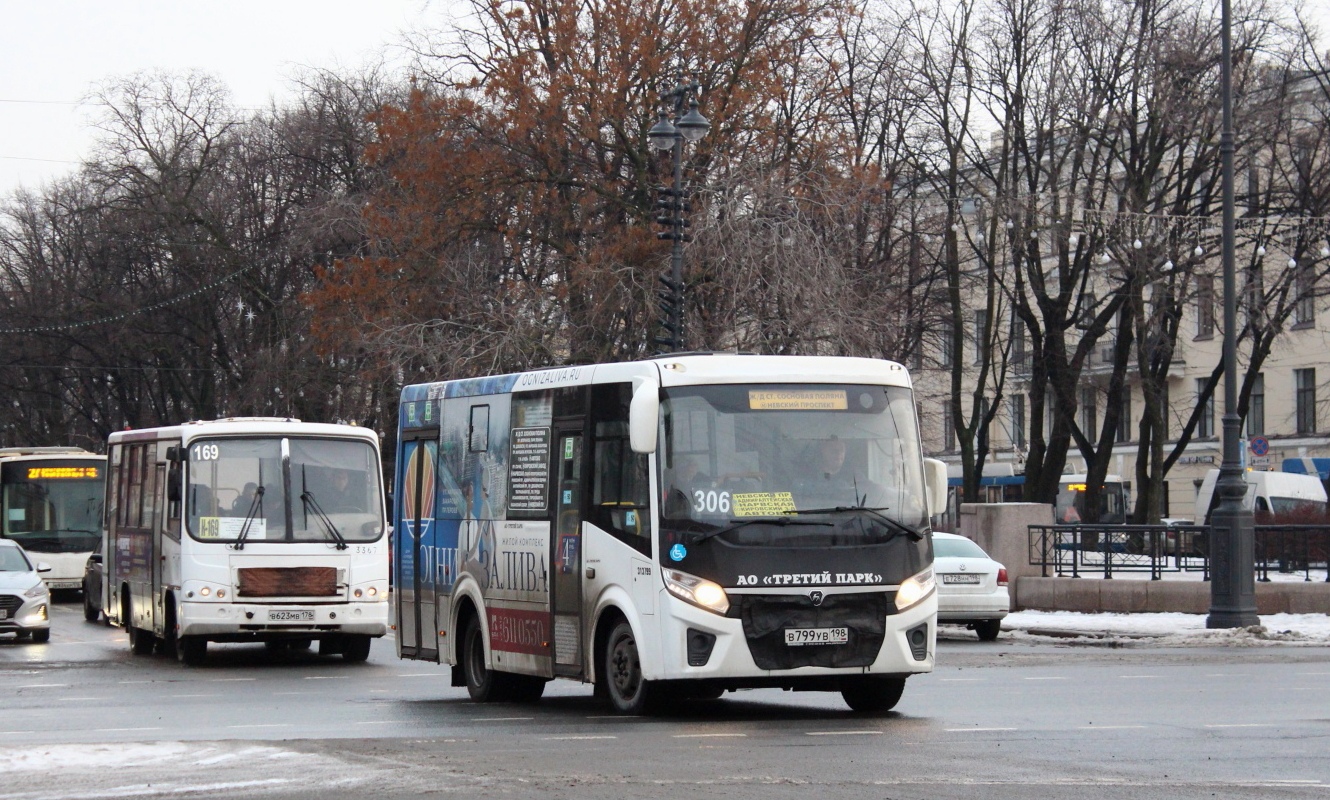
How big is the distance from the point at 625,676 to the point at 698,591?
104 cm

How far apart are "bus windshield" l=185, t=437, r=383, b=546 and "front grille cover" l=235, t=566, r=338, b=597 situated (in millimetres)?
354

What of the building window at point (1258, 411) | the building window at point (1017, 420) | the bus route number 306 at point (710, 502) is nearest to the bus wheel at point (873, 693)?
the bus route number 306 at point (710, 502)

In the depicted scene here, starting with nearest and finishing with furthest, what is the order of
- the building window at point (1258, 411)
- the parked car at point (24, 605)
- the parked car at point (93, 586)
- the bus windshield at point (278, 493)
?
1. the bus windshield at point (278, 493)
2. the parked car at point (24, 605)
3. the parked car at point (93, 586)
4. the building window at point (1258, 411)

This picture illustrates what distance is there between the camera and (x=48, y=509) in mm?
40500

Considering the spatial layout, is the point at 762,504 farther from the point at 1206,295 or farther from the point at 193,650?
the point at 1206,295

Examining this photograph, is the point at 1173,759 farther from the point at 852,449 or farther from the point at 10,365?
the point at 10,365

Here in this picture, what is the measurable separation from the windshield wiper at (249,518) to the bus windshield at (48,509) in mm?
20172

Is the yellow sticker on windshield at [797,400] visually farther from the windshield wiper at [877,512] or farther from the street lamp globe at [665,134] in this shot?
the street lamp globe at [665,134]

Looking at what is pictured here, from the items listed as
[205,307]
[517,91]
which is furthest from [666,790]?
[205,307]

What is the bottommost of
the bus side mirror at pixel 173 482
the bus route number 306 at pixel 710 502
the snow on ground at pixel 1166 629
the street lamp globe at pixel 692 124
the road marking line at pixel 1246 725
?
the snow on ground at pixel 1166 629

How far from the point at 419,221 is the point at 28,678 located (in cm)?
1762

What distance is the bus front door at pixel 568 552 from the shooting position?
14094mm

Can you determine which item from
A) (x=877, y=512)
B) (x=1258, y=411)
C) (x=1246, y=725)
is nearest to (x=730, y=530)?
(x=877, y=512)

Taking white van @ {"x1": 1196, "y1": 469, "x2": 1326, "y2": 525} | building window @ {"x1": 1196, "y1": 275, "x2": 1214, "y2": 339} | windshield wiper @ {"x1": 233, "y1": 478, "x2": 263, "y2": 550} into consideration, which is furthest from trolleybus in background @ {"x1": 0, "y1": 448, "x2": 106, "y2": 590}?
white van @ {"x1": 1196, "y1": 469, "x2": 1326, "y2": 525}
